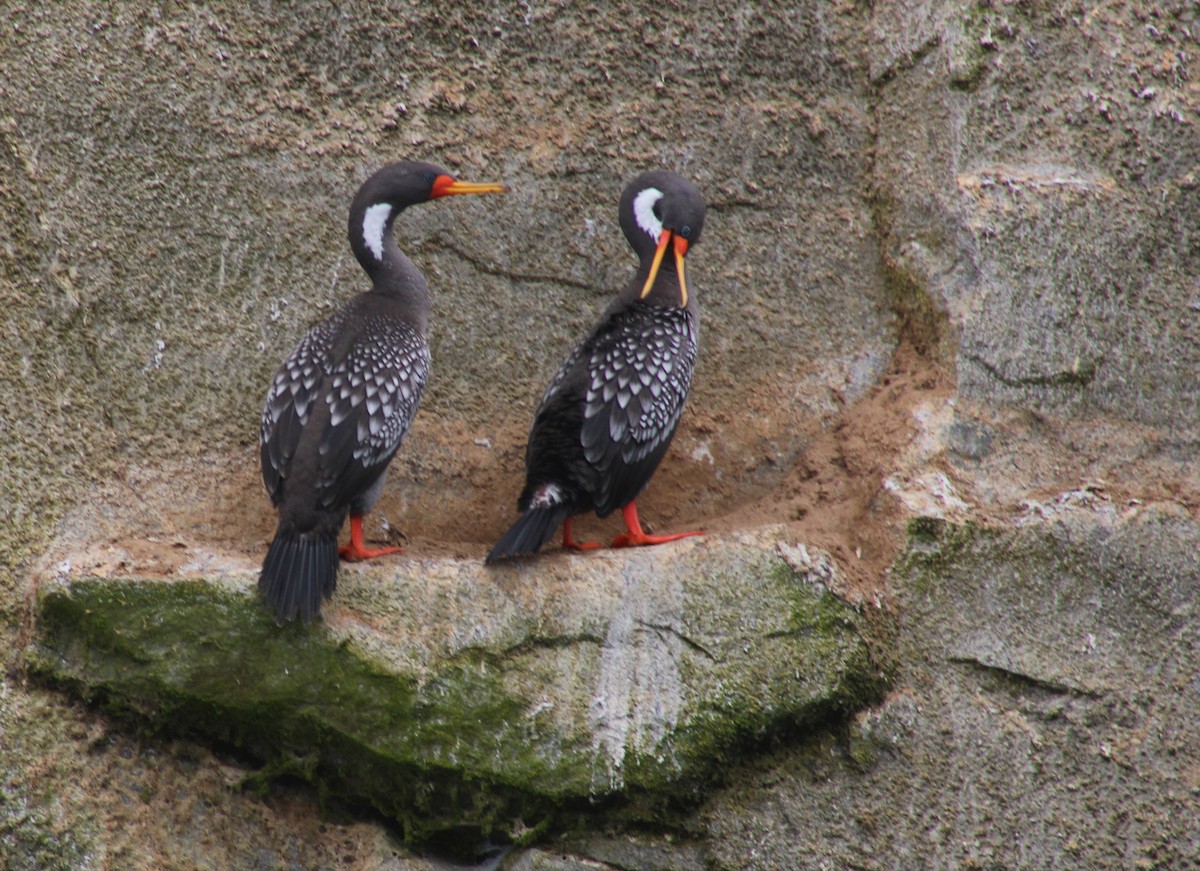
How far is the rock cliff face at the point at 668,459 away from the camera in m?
4.79

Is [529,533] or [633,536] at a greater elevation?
[529,533]

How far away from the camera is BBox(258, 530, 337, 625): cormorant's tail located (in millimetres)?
4633

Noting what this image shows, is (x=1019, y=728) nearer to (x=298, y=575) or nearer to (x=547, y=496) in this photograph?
(x=547, y=496)

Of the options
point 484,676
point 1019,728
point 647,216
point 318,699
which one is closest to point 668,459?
point 647,216

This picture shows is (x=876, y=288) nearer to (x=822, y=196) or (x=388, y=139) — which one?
(x=822, y=196)

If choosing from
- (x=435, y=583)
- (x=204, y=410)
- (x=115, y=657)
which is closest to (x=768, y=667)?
(x=435, y=583)

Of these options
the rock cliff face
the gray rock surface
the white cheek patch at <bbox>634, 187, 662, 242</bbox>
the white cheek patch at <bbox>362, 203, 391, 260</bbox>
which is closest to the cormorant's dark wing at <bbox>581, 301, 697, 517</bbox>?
the white cheek patch at <bbox>634, 187, 662, 242</bbox>

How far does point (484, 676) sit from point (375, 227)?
2.05 meters

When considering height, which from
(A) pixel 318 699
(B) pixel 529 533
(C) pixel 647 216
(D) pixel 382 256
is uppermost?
(C) pixel 647 216

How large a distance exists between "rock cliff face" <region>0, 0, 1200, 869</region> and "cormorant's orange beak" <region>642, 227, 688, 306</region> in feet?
2.12

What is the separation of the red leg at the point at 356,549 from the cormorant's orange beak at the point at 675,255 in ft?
5.15

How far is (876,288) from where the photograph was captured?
247 inches

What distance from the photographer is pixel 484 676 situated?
4.80m

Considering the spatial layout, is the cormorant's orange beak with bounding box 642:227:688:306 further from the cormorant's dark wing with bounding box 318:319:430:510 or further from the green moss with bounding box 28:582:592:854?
the green moss with bounding box 28:582:592:854
